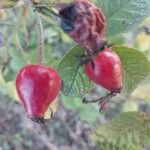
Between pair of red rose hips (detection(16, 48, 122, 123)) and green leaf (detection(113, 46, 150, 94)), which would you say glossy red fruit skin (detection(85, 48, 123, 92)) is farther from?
green leaf (detection(113, 46, 150, 94))

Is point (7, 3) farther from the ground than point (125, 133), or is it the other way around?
point (7, 3)

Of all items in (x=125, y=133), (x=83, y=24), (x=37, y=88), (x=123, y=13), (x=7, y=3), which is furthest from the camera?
(x=125, y=133)

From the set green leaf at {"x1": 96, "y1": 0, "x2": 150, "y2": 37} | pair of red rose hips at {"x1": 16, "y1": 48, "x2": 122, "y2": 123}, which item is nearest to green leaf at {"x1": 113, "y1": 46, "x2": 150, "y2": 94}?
green leaf at {"x1": 96, "y1": 0, "x2": 150, "y2": 37}

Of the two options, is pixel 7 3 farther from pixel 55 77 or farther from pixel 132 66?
pixel 132 66

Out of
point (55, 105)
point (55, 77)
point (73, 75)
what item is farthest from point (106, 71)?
point (55, 105)

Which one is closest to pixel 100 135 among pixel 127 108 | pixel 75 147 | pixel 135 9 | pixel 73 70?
pixel 73 70

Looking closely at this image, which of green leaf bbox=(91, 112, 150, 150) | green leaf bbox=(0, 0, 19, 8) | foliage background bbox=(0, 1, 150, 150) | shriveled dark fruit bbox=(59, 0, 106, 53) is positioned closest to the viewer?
shriveled dark fruit bbox=(59, 0, 106, 53)

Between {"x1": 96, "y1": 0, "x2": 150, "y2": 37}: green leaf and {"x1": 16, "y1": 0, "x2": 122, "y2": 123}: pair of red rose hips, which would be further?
{"x1": 96, "y1": 0, "x2": 150, "y2": 37}: green leaf
